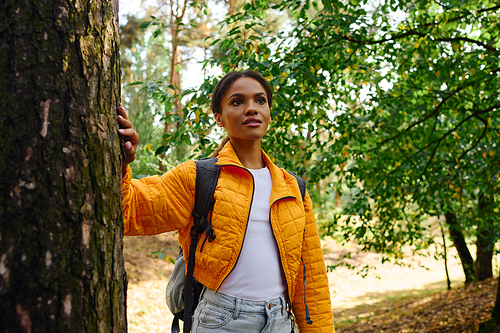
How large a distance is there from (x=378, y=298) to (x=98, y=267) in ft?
41.1

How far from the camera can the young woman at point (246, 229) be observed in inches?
58.8

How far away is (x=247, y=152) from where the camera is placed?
1.90m

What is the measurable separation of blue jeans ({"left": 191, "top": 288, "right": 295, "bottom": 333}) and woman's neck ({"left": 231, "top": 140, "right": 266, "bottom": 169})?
659 millimetres

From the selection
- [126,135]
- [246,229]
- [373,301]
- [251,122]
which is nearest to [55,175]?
[126,135]

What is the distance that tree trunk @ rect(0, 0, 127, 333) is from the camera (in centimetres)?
83

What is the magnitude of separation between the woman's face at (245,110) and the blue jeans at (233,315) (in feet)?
2.50

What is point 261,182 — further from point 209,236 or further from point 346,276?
point 346,276

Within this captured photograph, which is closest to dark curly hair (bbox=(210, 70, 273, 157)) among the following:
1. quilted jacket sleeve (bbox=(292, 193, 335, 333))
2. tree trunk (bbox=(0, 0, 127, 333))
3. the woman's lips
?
the woman's lips

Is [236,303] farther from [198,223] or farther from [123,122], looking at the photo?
[123,122]

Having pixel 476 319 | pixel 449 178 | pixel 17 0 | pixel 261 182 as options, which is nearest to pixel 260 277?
pixel 261 182

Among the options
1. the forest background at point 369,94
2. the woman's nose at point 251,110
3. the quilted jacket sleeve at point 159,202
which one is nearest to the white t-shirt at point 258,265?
the quilted jacket sleeve at point 159,202

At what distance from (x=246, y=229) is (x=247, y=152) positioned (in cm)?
46

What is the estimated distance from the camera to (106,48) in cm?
107

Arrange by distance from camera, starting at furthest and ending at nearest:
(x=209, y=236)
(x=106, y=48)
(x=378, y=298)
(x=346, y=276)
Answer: (x=346, y=276), (x=378, y=298), (x=209, y=236), (x=106, y=48)
